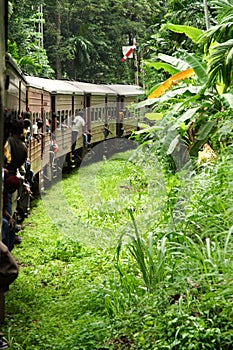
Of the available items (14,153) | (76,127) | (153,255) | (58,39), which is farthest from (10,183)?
(58,39)

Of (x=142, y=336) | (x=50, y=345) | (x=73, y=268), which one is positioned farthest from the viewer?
(x=73, y=268)

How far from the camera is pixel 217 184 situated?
219 inches

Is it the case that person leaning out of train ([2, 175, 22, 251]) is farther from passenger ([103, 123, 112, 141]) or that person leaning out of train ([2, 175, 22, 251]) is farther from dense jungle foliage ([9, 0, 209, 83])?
dense jungle foliage ([9, 0, 209, 83])

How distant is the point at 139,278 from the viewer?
493 centimetres

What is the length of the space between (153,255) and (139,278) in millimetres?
294

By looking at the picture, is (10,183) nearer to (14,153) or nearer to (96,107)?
(14,153)

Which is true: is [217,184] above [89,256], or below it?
above

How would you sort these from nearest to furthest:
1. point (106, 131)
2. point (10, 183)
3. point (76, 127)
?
1. point (10, 183)
2. point (76, 127)
3. point (106, 131)

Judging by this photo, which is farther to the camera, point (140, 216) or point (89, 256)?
point (140, 216)

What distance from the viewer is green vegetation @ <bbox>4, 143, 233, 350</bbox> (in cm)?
375

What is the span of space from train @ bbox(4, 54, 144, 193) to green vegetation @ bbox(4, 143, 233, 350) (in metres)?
1.52

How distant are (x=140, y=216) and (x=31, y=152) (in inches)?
88.5

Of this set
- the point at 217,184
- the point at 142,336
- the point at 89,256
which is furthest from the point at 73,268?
the point at 142,336

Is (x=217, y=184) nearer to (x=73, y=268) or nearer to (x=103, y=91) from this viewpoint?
(x=73, y=268)
